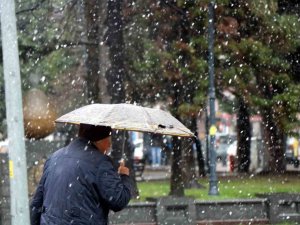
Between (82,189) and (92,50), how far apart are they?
17.3 m

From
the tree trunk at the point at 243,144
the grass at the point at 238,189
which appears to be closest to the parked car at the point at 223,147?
the tree trunk at the point at 243,144

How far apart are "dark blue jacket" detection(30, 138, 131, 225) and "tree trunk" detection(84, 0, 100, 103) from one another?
15.0 meters

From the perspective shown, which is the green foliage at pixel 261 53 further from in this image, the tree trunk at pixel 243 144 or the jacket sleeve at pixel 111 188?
the jacket sleeve at pixel 111 188

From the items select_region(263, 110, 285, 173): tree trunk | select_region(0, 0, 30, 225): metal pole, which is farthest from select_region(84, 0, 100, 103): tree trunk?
select_region(263, 110, 285, 173): tree trunk

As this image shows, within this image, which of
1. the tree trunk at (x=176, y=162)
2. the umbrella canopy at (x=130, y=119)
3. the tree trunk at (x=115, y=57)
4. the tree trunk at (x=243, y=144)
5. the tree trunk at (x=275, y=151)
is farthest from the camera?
the tree trunk at (x=243, y=144)

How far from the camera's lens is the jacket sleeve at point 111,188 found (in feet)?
17.4

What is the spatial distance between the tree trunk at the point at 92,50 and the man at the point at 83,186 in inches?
588

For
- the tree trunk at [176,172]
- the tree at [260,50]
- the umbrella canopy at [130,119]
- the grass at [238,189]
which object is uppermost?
the tree at [260,50]

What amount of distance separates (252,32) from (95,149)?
626 inches

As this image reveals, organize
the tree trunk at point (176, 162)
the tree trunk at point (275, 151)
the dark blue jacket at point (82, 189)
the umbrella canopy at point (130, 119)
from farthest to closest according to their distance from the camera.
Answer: the tree trunk at point (275, 151)
the tree trunk at point (176, 162)
the umbrella canopy at point (130, 119)
the dark blue jacket at point (82, 189)

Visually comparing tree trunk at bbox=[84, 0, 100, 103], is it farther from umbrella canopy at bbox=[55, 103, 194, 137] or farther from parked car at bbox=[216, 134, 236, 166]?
parked car at bbox=[216, 134, 236, 166]

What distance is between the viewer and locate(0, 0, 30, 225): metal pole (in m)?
9.93

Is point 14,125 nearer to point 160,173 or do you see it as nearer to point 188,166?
point 188,166

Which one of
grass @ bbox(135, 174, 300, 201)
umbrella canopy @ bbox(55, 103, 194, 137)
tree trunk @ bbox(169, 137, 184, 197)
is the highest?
umbrella canopy @ bbox(55, 103, 194, 137)
